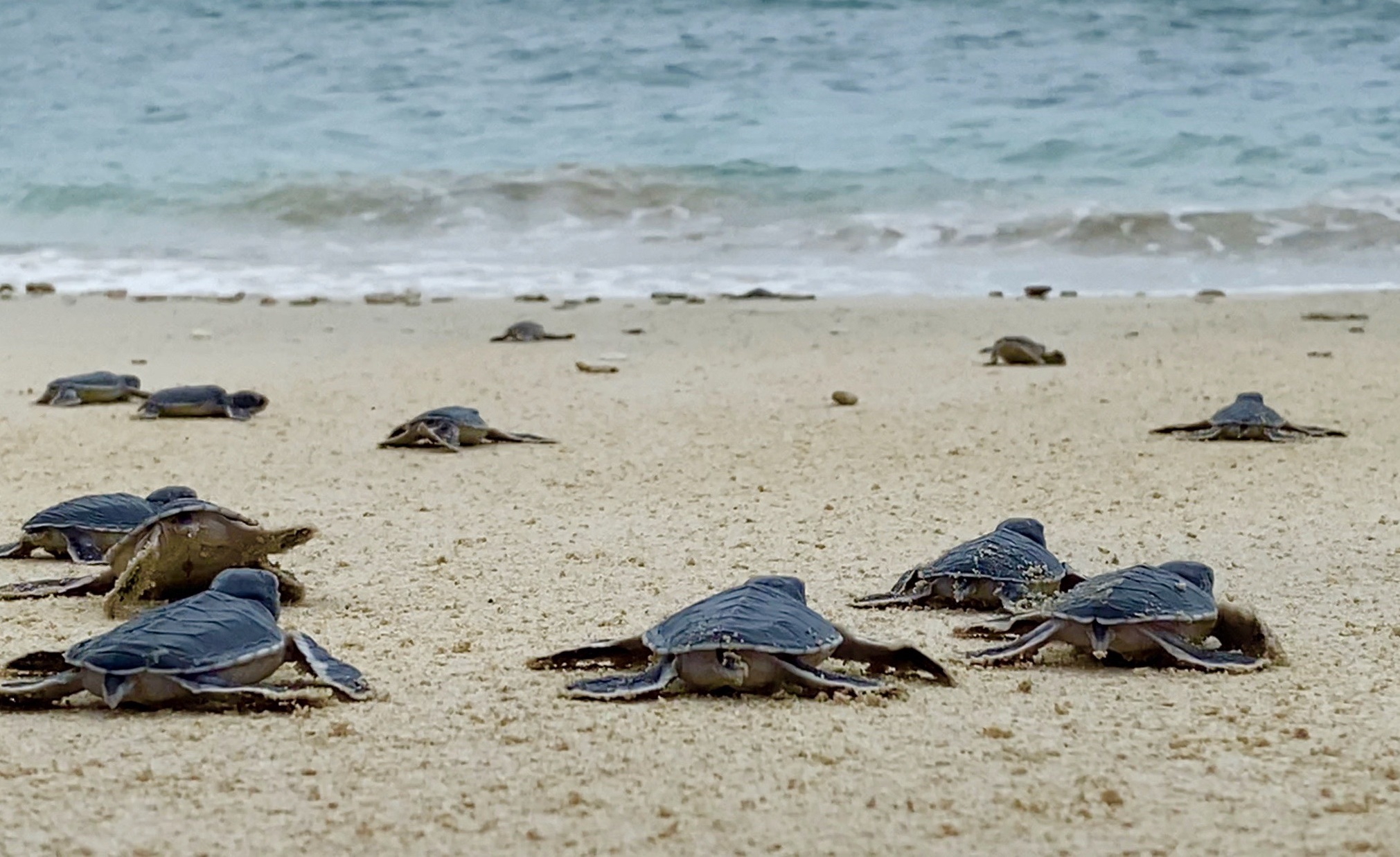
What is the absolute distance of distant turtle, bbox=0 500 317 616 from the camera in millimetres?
3896

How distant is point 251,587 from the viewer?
11.3 ft

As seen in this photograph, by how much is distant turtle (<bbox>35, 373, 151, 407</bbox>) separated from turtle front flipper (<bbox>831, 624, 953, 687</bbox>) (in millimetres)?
5615

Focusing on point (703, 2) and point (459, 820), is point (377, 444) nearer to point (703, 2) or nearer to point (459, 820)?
point (459, 820)

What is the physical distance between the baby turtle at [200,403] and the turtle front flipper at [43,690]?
4574 millimetres

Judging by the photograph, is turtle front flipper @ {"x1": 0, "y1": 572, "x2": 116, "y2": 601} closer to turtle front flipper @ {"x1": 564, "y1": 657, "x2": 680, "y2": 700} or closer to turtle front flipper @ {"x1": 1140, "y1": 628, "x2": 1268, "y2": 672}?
turtle front flipper @ {"x1": 564, "y1": 657, "x2": 680, "y2": 700}

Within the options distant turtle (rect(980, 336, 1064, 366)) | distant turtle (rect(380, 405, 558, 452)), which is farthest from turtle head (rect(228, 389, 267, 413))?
distant turtle (rect(980, 336, 1064, 366))

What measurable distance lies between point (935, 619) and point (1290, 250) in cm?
1246

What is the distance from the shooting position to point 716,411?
7.75 m

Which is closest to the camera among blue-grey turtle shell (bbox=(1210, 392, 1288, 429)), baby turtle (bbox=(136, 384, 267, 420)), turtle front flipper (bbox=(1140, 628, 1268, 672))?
turtle front flipper (bbox=(1140, 628, 1268, 672))

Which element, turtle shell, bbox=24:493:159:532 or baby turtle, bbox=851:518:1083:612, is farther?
turtle shell, bbox=24:493:159:532

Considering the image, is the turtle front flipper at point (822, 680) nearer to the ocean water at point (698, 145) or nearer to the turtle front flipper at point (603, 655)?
the turtle front flipper at point (603, 655)

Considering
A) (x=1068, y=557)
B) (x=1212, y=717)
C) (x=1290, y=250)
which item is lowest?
(x=1290, y=250)

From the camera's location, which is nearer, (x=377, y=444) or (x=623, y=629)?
(x=623, y=629)

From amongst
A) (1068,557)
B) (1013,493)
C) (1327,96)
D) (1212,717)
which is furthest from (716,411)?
(1327,96)
